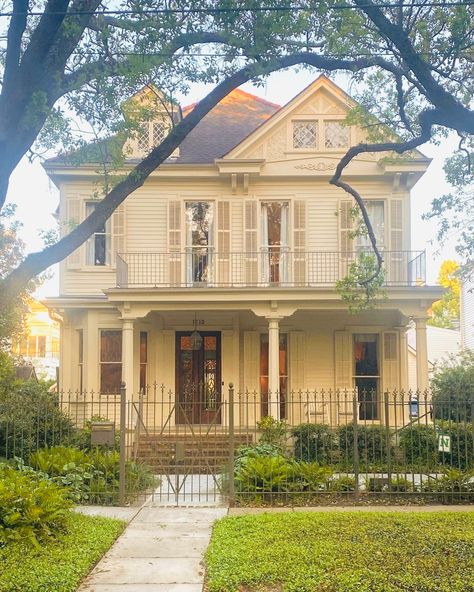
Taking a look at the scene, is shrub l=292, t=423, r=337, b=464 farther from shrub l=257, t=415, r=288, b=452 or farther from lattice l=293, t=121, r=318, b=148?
lattice l=293, t=121, r=318, b=148

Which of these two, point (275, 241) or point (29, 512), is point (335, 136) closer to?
point (275, 241)

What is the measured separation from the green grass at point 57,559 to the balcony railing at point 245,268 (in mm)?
9369

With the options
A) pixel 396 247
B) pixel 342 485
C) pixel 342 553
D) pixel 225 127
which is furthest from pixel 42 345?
pixel 342 553

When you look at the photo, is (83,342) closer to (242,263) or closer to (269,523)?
(242,263)

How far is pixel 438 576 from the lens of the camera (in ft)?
20.7

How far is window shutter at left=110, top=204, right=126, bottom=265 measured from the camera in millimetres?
17781

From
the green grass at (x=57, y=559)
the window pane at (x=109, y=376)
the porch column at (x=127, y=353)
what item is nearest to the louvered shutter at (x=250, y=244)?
the porch column at (x=127, y=353)

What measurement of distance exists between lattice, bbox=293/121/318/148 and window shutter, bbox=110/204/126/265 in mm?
5125

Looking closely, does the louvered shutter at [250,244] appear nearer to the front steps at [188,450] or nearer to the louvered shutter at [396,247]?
the louvered shutter at [396,247]

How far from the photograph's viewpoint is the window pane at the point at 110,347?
17641 mm

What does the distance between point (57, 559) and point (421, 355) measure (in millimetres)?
11561

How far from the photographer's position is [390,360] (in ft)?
59.1

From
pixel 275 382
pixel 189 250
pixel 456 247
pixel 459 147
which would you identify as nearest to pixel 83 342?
pixel 189 250

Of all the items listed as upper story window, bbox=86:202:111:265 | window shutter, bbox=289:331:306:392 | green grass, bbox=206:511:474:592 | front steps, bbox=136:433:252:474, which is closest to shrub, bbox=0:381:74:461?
front steps, bbox=136:433:252:474
